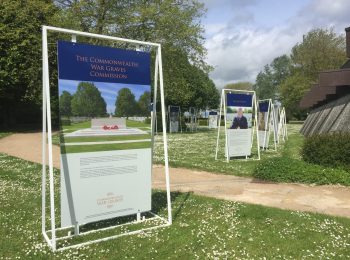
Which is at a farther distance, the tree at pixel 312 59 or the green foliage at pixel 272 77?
the green foliage at pixel 272 77

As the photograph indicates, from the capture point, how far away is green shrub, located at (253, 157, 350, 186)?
10016 millimetres

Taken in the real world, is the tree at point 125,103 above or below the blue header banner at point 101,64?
below

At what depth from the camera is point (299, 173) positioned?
34.1 feet

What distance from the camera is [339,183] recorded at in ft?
32.4

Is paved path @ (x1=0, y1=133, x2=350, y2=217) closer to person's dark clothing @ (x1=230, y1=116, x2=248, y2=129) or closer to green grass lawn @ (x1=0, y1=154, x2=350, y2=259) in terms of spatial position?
green grass lawn @ (x1=0, y1=154, x2=350, y2=259)

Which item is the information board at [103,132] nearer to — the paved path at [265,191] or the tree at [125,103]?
the tree at [125,103]

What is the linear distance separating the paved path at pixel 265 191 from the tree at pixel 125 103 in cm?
332

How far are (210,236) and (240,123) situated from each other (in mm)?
9433

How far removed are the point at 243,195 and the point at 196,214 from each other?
2.05m

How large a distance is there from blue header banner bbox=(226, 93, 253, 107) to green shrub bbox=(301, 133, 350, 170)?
333 cm

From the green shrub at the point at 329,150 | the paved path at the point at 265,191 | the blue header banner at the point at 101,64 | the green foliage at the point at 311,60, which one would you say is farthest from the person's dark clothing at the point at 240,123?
the green foliage at the point at 311,60

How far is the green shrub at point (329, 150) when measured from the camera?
1094 cm

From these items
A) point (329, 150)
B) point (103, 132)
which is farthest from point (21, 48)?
point (103, 132)

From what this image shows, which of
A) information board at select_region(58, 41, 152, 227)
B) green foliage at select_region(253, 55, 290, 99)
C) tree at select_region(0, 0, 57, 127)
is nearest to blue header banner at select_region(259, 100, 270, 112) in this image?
information board at select_region(58, 41, 152, 227)
